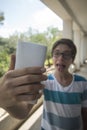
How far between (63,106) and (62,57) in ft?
1.09

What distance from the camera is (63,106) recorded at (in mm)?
1393

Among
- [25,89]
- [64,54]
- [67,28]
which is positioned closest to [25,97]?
[25,89]

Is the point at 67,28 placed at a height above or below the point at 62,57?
above

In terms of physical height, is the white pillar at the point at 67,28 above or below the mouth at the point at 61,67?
above

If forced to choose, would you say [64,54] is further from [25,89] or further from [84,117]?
[25,89]

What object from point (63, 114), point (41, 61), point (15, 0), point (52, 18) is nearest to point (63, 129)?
point (63, 114)

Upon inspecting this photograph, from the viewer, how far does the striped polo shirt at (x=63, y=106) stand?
1.38m

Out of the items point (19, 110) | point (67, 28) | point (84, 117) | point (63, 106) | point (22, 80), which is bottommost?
point (84, 117)

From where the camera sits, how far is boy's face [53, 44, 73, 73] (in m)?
1.48

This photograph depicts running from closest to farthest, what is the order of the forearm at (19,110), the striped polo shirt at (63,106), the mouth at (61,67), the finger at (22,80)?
the finger at (22,80) < the forearm at (19,110) < the striped polo shirt at (63,106) < the mouth at (61,67)

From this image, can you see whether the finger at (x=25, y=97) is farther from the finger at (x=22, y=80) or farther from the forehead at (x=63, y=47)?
the forehead at (x=63, y=47)

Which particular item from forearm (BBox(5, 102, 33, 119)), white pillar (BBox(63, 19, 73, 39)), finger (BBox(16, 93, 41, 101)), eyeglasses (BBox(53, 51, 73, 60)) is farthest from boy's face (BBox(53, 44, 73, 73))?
white pillar (BBox(63, 19, 73, 39))

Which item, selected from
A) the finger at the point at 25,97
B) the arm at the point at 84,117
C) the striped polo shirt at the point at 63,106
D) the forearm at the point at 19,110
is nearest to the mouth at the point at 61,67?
the striped polo shirt at the point at 63,106

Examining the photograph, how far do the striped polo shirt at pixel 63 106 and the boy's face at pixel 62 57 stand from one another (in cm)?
13
